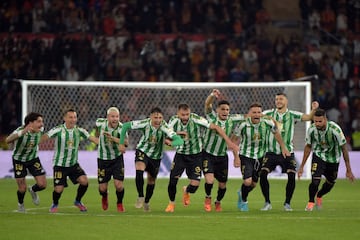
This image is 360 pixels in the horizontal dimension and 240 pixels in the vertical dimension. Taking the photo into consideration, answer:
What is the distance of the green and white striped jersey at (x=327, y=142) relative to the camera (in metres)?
15.7

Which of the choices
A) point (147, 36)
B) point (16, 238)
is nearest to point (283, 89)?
point (147, 36)

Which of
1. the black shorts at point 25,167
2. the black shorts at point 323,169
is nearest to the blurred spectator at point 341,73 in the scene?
the black shorts at point 323,169

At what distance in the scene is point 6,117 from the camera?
27.3 meters

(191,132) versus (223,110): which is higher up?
(223,110)

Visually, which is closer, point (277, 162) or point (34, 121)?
point (34, 121)

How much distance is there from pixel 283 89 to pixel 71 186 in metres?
6.86

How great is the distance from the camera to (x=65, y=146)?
15531 millimetres

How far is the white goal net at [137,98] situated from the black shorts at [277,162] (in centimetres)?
853

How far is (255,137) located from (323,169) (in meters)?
1.23

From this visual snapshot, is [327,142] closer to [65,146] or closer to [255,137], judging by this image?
[255,137]

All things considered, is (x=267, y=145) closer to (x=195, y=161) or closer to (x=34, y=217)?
(x=195, y=161)

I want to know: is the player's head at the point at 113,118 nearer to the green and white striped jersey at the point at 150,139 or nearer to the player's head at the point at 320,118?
the green and white striped jersey at the point at 150,139

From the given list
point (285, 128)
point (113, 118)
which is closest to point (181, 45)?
point (285, 128)

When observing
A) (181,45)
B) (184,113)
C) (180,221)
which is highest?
(181,45)
